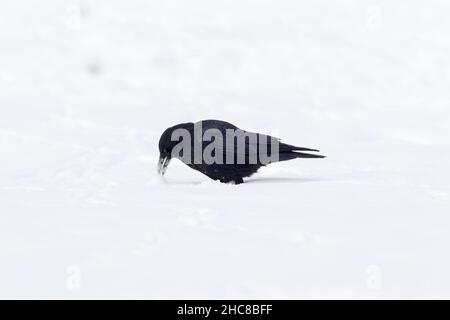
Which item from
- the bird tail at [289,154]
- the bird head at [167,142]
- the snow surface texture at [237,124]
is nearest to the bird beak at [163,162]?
the bird head at [167,142]

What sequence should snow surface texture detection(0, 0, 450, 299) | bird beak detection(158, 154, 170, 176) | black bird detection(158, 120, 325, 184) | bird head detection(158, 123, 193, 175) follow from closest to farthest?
snow surface texture detection(0, 0, 450, 299)
black bird detection(158, 120, 325, 184)
bird head detection(158, 123, 193, 175)
bird beak detection(158, 154, 170, 176)

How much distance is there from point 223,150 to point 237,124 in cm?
644

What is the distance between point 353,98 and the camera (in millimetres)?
14953

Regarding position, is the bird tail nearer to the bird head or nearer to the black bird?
the black bird

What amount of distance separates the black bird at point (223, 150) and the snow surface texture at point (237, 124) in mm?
185

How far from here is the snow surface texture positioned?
3.58 metres

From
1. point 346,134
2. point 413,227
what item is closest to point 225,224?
point 413,227

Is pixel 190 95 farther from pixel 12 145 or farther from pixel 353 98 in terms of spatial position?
pixel 12 145

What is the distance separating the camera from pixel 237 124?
12.9 metres

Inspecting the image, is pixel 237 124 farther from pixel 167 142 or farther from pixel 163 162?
pixel 167 142

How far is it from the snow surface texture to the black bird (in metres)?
0.18

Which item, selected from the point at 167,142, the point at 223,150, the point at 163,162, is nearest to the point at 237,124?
the point at 163,162

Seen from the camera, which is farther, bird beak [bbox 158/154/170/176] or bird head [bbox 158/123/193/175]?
bird beak [bbox 158/154/170/176]

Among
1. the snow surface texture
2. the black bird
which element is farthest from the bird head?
the snow surface texture
